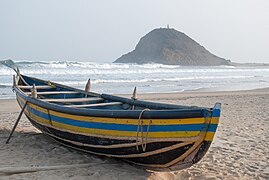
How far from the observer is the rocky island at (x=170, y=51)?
104938 mm

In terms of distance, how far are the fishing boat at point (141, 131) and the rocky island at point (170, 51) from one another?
93.7 m

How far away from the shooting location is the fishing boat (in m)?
4.11

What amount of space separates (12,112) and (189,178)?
782 cm

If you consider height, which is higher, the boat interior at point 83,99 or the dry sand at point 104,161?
the boat interior at point 83,99

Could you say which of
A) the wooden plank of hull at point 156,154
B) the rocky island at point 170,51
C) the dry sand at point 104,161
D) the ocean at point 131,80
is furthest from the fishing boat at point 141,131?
the rocky island at point 170,51

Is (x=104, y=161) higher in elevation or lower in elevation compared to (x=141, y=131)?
lower

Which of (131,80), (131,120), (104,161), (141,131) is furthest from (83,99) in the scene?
(131,80)

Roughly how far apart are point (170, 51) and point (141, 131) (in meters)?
106

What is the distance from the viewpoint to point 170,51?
109 m

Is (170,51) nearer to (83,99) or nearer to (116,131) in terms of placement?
(83,99)

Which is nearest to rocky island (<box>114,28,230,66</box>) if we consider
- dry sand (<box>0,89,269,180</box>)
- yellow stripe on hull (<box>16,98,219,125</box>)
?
dry sand (<box>0,89,269,180</box>)

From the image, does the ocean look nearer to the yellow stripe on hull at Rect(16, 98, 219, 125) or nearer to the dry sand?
the dry sand

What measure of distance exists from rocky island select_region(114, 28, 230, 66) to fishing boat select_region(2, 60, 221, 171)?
307 ft

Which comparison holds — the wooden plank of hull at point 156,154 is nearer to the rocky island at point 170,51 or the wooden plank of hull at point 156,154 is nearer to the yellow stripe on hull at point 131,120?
the yellow stripe on hull at point 131,120
